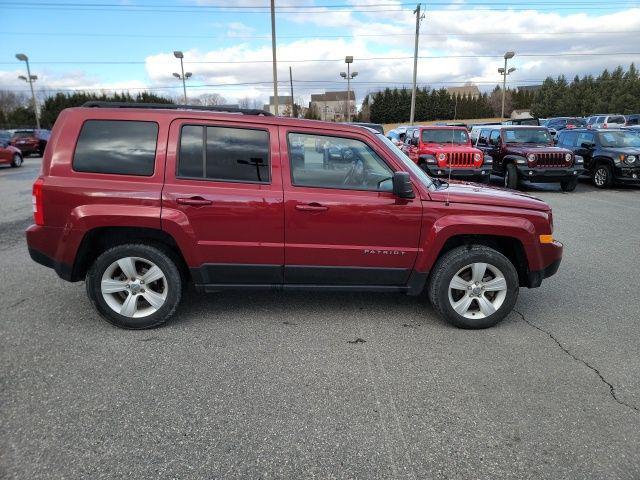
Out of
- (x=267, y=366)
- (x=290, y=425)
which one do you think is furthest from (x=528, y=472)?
(x=267, y=366)

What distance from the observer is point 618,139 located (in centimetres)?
1424

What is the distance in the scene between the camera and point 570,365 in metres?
3.46

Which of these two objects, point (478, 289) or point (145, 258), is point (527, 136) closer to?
point (478, 289)

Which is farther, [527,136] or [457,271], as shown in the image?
[527,136]

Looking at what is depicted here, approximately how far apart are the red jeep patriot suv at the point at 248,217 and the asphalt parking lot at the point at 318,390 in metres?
0.39

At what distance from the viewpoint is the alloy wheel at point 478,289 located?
13.3ft

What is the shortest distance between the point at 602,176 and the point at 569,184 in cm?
157

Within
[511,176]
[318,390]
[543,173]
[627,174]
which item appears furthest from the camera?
[627,174]

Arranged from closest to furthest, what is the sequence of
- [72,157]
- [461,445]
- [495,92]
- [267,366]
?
[461,445] < [267,366] < [72,157] < [495,92]

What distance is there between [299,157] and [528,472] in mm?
2748

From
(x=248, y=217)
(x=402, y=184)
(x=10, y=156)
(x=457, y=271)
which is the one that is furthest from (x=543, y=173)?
(x=10, y=156)

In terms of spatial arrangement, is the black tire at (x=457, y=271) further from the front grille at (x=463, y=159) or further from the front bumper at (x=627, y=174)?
the front bumper at (x=627, y=174)

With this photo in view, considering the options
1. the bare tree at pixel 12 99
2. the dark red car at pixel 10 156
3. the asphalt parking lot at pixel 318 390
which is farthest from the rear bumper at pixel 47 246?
the bare tree at pixel 12 99

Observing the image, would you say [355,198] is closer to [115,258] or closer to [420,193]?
[420,193]
